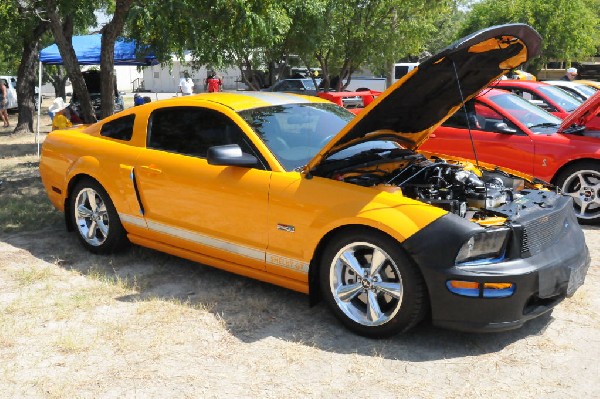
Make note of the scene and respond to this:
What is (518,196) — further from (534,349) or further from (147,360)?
(147,360)

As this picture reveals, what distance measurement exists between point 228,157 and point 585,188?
4546 millimetres

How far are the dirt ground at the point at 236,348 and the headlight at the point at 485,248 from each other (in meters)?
0.60

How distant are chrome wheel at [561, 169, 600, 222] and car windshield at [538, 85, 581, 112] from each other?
3464 mm

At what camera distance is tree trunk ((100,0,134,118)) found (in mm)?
9328

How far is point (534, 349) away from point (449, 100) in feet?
6.00

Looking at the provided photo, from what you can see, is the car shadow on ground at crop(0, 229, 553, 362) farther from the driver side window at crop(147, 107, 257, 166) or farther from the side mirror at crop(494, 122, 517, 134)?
the side mirror at crop(494, 122, 517, 134)

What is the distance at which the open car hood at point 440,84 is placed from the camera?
3.78 metres

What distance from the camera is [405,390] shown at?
11.0 ft

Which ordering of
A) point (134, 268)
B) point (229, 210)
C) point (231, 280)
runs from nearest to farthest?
point (229, 210), point (231, 280), point (134, 268)

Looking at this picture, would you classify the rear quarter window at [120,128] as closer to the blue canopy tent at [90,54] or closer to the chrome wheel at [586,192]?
the chrome wheel at [586,192]

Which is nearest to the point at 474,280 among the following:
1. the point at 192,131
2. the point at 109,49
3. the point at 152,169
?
the point at 192,131

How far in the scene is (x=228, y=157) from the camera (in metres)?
4.25

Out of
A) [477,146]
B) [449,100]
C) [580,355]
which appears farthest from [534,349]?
[477,146]

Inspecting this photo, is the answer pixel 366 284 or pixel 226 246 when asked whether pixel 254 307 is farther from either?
pixel 366 284
